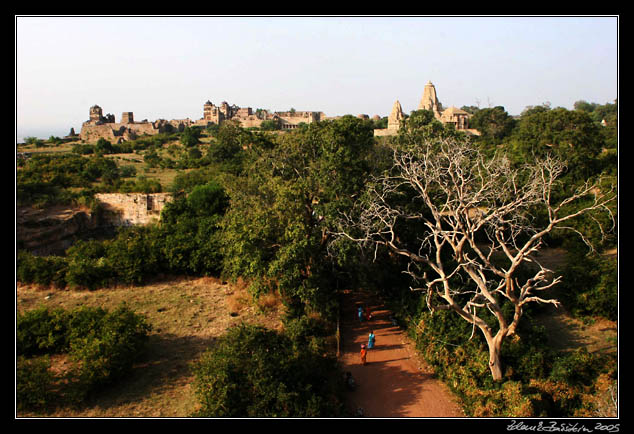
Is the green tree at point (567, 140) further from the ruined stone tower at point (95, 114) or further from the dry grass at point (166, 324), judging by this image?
the ruined stone tower at point (95, 114)

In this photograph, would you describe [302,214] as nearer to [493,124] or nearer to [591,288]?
[591,288]

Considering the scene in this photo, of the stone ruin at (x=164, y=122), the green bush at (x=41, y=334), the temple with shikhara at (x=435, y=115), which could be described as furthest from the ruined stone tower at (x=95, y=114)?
the green bush at (x=41, y=334)

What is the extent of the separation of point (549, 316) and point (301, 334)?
26.3 ft

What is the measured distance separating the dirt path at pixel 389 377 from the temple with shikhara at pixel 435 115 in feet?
136

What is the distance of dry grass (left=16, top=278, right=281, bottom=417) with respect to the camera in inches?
388

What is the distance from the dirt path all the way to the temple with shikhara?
41379 millimetres

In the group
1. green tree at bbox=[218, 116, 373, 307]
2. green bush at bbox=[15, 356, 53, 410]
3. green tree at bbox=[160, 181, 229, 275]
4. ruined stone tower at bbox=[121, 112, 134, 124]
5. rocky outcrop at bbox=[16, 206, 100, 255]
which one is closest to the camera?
green bush at bbox=[15, 356, 53, 410]

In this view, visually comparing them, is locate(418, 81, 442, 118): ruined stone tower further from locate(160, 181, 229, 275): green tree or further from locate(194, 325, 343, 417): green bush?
locate(194, 325, 343, 417): green bush

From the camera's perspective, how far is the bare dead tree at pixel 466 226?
9.95m

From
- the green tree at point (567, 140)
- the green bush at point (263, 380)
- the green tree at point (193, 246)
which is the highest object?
the green tree at point (567, 140)

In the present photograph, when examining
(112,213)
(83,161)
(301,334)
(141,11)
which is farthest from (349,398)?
(83,161)

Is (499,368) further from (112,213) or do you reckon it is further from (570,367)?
(112,213)

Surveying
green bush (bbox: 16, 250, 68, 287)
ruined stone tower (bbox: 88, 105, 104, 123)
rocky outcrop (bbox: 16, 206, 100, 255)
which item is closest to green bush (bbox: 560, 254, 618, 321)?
green bush (bbox: 16, 250, 68, 287)

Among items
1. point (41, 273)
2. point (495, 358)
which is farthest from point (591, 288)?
point (41, 273)
